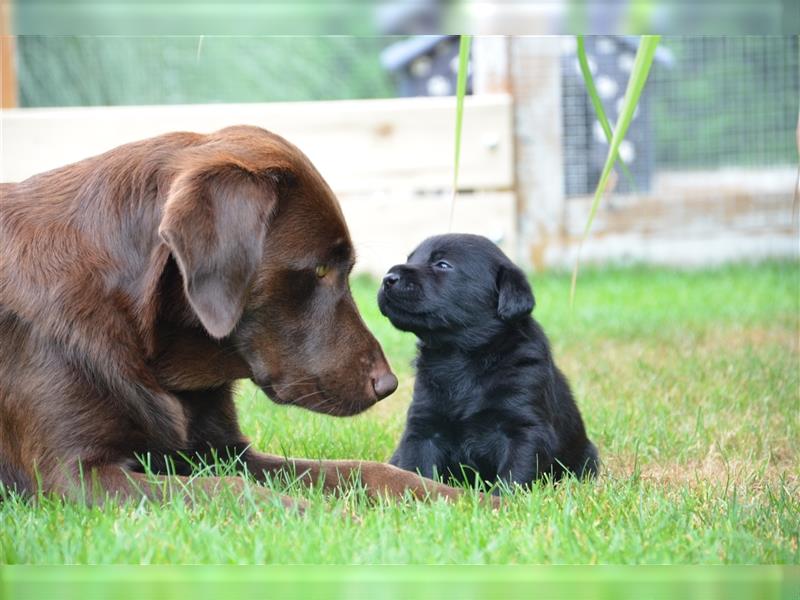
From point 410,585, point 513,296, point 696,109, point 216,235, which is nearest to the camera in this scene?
point 410,585

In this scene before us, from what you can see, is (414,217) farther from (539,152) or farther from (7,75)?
(7,75)

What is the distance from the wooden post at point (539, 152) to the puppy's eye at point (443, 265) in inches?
166

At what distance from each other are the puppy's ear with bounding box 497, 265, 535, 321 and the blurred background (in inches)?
136

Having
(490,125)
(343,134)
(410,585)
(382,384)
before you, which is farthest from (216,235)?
(490,125)

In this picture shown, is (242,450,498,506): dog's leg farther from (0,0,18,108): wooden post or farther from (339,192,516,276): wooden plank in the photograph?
(0,0,18,108): wooden post

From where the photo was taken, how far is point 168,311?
2.12 m

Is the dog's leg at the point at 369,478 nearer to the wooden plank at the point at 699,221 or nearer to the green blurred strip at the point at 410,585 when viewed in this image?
the green blurred strip at the point at 410,585

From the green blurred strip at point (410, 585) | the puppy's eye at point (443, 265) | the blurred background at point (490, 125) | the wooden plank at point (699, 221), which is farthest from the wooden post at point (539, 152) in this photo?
the green blurred strip at point (410, 585)

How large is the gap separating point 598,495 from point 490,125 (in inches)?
169

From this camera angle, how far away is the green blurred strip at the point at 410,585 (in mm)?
788

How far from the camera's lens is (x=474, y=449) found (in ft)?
8.52

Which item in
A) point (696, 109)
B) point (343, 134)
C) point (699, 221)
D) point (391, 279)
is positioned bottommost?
point (699, 221)

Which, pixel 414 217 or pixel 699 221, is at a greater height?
pixel 414 217

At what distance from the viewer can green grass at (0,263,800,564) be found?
166cm
